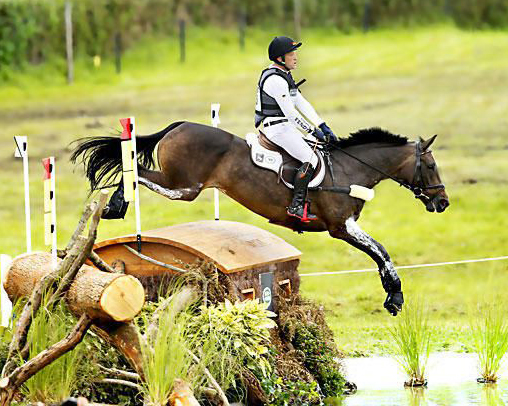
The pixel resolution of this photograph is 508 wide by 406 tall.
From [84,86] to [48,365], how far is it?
17.0 m

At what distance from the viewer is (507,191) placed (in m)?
18.6

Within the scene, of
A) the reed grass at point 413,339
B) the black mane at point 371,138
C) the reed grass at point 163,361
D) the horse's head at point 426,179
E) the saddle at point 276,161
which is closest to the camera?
the reed grass at point 163,361

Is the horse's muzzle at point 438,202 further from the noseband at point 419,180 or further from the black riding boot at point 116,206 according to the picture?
the black riding boot at point 116,206

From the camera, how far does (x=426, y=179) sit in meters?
9.59

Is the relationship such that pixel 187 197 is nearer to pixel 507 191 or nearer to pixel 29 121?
pixel 507 191

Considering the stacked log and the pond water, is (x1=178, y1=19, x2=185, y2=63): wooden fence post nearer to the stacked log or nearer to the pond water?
the pond water

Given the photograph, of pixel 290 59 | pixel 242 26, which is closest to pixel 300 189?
pixel 290 59

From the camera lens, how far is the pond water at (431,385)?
866 centimetres

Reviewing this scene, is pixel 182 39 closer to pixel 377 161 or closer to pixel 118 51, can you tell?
pixel 118 51

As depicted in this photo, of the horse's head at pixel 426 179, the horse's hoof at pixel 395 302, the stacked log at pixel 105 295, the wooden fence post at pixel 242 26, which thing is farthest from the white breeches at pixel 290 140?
the wooden fence post at pixel 242 26

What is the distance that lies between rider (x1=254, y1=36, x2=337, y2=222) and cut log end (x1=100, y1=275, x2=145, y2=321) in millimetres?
2411

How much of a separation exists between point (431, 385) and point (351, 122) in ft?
42.3

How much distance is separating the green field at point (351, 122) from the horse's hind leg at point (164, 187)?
3145 mm

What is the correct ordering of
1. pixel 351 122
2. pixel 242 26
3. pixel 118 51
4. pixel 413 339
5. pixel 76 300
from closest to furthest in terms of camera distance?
1. pixel 76 300
2. pixel 413 339
3. pixel 351 122
4. pixel 118 51
5. pixel 242 26
